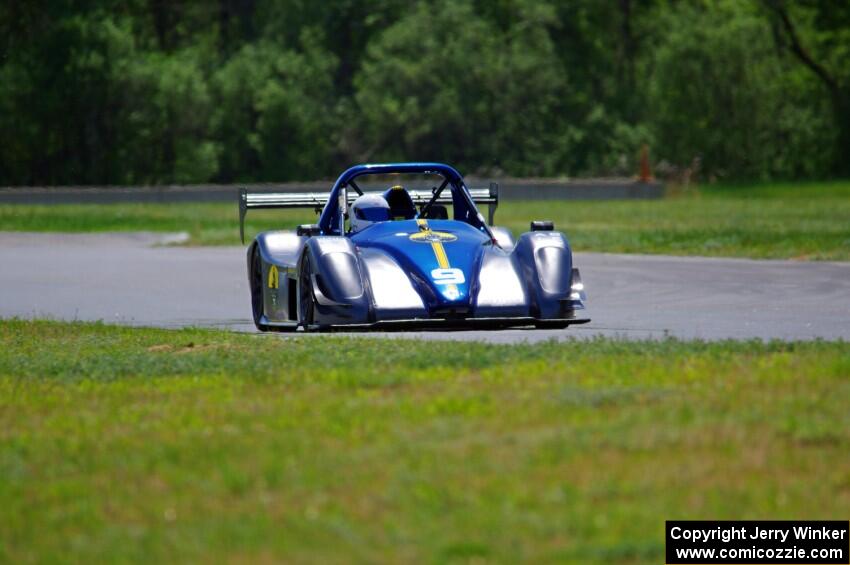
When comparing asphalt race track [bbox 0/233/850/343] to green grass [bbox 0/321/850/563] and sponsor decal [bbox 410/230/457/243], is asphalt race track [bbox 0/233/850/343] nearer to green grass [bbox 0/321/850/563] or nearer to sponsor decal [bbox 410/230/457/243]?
sponsor decal [bbox 410/230/457/243]

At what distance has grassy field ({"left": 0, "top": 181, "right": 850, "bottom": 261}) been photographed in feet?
81.7

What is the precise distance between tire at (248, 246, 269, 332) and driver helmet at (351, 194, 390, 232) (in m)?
1.03

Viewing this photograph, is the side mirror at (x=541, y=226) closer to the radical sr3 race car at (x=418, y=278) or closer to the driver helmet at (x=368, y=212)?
the radical sr3 race car at (x=418, y=278)

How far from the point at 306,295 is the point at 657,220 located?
19.4 metres

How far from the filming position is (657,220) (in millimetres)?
32281

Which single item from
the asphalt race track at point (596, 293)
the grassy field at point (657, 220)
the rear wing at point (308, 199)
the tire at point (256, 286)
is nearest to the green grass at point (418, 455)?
the asphalt race track at point (596, 293)

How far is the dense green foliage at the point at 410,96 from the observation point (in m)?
47.5

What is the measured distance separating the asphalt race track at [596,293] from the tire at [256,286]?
0.70 feet

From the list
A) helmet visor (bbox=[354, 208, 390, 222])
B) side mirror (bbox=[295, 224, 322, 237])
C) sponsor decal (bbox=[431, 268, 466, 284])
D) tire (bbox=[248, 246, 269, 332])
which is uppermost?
helmet visor (bbox=[354, 208, 390, 222])

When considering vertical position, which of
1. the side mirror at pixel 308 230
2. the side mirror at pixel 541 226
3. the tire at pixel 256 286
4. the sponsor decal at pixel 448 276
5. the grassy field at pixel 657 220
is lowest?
the grassy field at pixel 657 220

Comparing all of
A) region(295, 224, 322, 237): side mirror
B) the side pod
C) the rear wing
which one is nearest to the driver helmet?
region(295, 224, 322, 237): side mirror

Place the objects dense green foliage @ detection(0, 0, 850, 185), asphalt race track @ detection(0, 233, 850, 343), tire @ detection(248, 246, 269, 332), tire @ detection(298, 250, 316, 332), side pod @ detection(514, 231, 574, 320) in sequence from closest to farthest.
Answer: side pod @ detection(514, 231, 574, 320) < tire @ detection(298, 250, 316, 332) < asphalt race track @ detection(0, 233, 850, 343) < tire @ detection(248, 246, 269, 332) < dense green foliage @ detection(0, 0, 850, 185)

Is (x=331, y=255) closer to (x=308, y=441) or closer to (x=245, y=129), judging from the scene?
(x=308, y=441)

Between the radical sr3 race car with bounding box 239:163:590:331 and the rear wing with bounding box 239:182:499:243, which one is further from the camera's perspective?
the rear wing with bounding box 239:182:499:243
